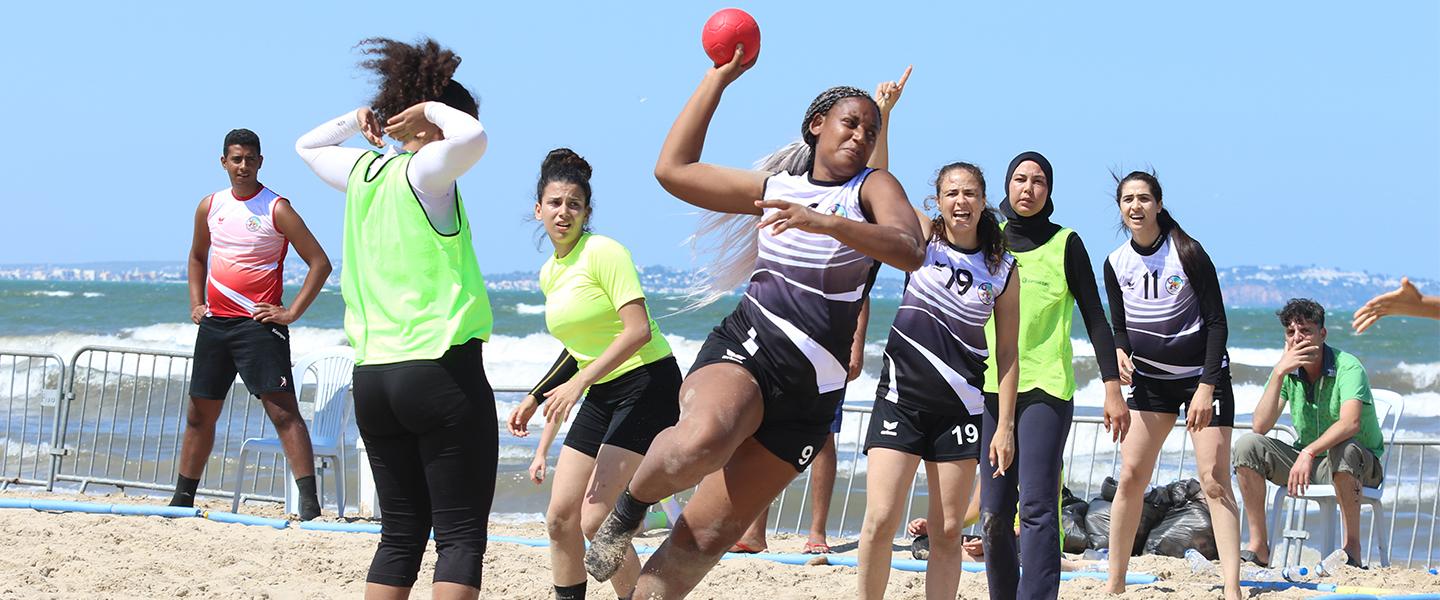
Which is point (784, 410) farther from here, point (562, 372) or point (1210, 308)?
point (1210, 308)

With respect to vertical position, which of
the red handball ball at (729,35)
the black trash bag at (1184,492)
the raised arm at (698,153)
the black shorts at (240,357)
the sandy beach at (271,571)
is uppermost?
the red handball ball at (729,35)

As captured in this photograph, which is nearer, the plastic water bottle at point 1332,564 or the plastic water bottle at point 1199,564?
the plastic water bottle at point 1199,564

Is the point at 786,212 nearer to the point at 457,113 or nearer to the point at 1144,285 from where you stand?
the point at 457,113

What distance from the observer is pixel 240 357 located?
26.3 ft

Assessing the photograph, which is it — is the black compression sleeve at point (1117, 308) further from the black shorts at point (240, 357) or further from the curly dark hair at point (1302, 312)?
the black shorts at point (240, 357)

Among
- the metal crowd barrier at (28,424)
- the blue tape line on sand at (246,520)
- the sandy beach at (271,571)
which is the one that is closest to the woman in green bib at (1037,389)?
the sandy beach at (271,571)

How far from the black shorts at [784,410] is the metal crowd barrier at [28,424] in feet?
21.9

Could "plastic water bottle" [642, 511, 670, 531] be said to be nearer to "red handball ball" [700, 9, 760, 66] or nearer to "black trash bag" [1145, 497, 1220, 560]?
"black trash bag" [1145, 497, 1220, 560]

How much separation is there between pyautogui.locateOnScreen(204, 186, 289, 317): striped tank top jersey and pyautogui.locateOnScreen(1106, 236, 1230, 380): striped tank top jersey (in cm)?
445

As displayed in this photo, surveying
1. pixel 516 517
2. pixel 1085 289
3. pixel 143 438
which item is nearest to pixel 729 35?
pixel 1085 289

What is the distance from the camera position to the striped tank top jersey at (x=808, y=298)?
→ 4.23 metres

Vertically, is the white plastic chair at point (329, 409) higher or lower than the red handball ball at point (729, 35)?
lower

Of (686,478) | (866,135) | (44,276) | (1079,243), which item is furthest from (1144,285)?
(44,276)

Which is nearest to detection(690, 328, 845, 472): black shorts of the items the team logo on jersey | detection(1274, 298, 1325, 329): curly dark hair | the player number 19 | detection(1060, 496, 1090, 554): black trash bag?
the player number 19
